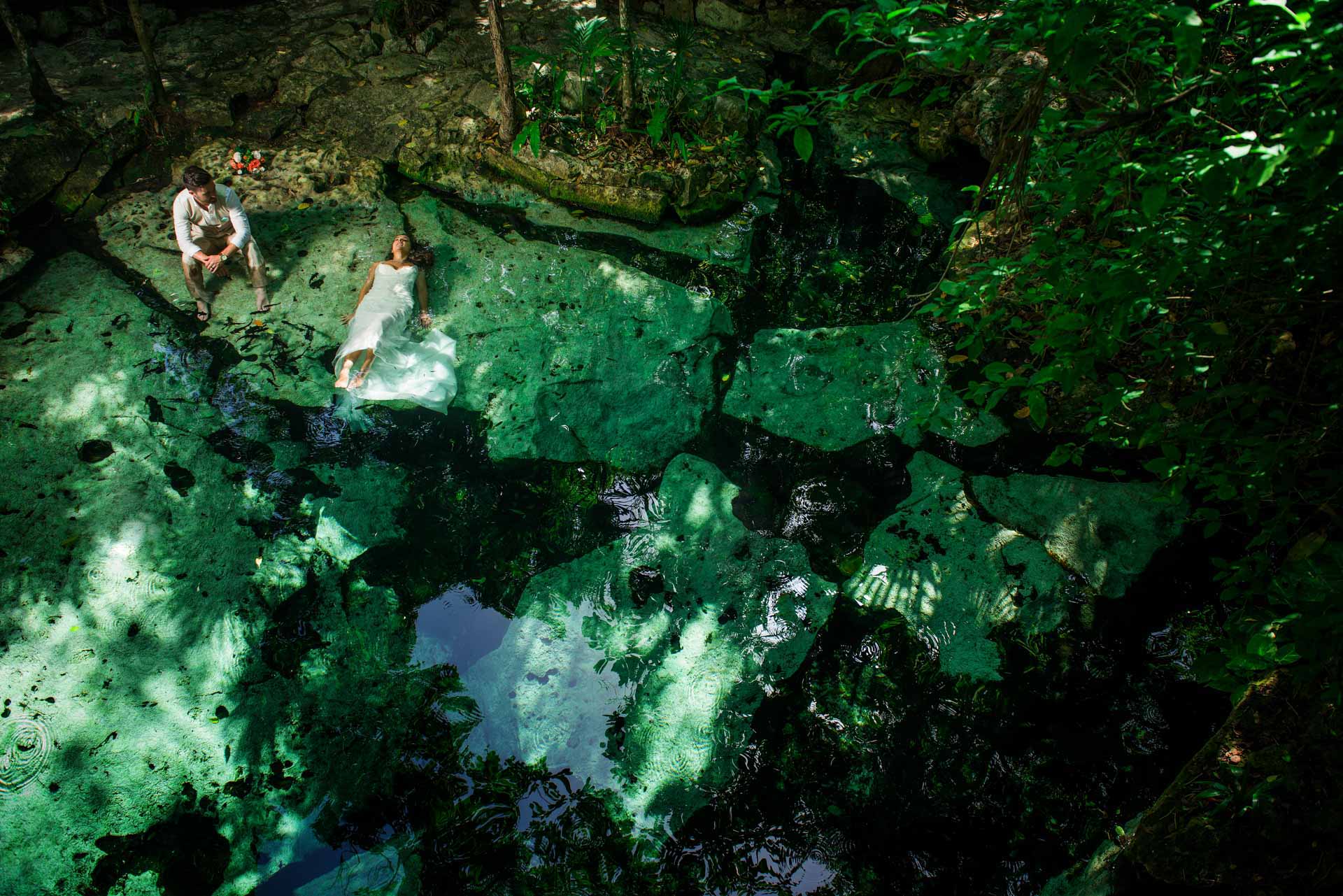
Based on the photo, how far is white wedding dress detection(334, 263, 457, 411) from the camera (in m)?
4.02

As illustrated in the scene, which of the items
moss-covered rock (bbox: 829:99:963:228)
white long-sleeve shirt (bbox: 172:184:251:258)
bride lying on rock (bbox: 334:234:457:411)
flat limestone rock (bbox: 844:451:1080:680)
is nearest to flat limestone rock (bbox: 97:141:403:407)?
bride lying on rock (bbox: 334:234:457:411)

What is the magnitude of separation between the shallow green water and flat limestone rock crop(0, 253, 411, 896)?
1 centimetres

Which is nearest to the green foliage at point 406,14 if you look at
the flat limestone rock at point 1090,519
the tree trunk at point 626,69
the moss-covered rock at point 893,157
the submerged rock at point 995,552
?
the tree trunk at point 626,69

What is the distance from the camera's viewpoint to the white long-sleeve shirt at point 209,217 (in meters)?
4.13

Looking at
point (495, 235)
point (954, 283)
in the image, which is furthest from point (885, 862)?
point (495, 235)

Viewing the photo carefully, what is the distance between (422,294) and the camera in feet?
14.3

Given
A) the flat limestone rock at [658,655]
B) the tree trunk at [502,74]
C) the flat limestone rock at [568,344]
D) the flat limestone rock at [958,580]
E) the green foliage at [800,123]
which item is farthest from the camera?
the tree trunk at [502,74]

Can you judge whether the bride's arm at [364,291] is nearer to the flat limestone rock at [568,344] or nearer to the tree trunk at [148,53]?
the flat limestone rock at [568,344]

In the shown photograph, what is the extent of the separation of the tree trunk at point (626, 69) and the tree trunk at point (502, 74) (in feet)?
2.71

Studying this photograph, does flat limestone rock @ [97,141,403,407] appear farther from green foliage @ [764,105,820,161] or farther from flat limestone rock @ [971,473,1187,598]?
flat limestone rock @ [971,473,1187,598]

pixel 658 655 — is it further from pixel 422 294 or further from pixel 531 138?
pixel 531 138

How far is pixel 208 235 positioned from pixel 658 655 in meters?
3.81

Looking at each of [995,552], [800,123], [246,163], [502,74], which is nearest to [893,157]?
[502,74]

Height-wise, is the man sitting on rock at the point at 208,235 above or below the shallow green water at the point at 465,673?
above
